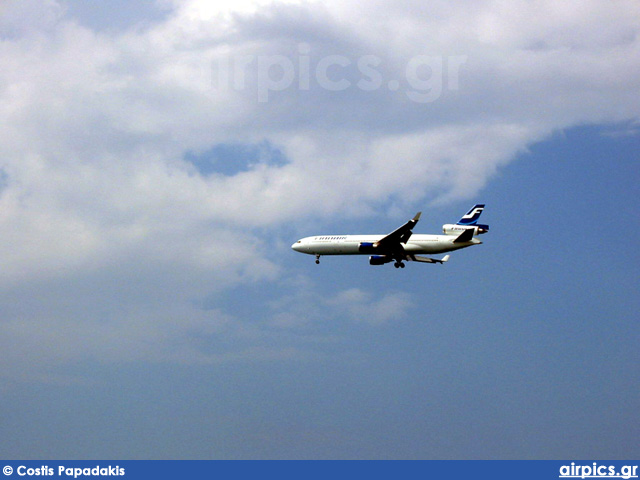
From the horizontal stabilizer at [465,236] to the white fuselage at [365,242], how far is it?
516 millimetres

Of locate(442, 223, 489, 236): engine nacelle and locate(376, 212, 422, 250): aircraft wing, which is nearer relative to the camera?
locate(376, 212, 422, 250): aircraft wing

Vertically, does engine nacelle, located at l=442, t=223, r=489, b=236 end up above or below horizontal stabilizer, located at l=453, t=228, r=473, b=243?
above

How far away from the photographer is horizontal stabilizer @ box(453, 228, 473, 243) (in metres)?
133

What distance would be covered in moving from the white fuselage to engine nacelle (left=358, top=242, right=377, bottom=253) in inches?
11.4

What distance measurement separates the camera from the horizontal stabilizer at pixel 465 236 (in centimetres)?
13262

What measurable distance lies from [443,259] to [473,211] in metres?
9.39

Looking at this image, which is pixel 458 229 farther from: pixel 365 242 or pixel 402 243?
pixel 365 242

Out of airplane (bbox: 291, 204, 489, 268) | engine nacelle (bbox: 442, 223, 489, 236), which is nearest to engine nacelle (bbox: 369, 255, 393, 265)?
airplane (bbox: 291, 204, 489, 268)

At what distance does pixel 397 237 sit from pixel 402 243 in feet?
9.38

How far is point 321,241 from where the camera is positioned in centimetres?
14025

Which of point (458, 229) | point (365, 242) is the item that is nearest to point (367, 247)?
point (365, 242)

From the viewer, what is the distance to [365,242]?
5359 inches

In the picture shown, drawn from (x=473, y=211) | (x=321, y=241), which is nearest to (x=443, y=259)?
(x=473, y=211)

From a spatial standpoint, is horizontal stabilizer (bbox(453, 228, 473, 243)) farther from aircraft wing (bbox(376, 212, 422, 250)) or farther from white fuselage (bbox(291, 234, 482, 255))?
aircraft wing (bbox(376, 212, 422, 250))
